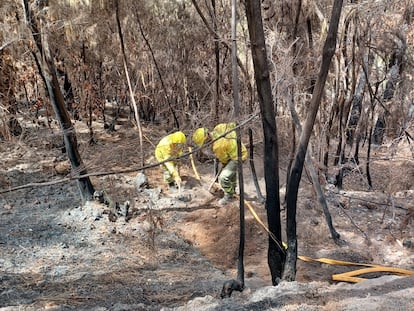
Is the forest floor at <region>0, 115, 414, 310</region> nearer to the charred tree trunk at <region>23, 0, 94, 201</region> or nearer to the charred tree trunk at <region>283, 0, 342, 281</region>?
the charred tree trunk at <region>283, 0, 342, 281</region>

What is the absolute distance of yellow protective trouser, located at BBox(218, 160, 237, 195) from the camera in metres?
7.39

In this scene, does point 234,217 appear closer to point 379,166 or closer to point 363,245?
point 363,245

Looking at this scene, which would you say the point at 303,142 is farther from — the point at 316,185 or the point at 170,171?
the point at 170,171

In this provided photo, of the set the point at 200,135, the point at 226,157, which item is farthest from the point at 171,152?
the point at 226,157

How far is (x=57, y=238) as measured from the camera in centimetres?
633

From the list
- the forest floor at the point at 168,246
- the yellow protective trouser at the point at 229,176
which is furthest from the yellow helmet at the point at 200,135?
the forest floor at the point at 168,246

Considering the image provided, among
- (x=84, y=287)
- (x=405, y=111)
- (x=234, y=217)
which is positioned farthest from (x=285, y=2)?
(x=84, y=287)

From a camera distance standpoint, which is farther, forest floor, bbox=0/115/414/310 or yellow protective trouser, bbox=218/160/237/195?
yellow protective trouser, bbox=218/160/237/195

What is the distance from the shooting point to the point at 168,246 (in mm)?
6309

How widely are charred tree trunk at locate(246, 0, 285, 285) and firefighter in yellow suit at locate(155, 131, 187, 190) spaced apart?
2.78 metres

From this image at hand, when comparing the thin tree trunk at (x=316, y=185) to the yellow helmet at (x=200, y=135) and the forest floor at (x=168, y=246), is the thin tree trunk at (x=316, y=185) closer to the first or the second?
the forest floor at (x=168, y=246)

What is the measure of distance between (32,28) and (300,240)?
527 cm

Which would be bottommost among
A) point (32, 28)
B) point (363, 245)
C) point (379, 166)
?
point (379, 166)

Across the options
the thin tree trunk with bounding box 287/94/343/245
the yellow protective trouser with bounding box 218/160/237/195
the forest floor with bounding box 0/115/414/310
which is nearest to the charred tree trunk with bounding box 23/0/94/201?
the forest floor with bounding box 0/115/414/310
